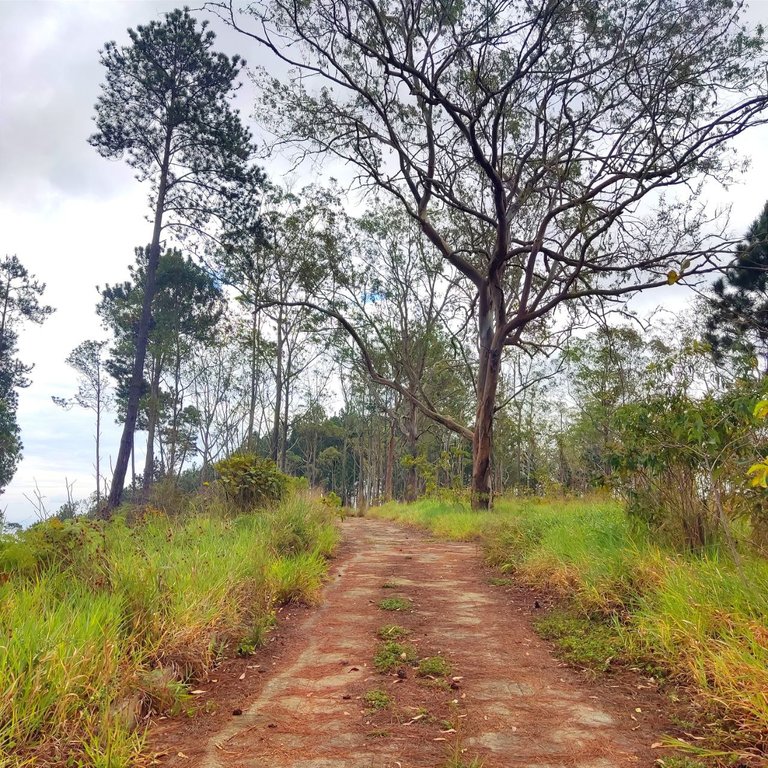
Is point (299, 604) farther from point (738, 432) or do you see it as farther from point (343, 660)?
point (738, 432)

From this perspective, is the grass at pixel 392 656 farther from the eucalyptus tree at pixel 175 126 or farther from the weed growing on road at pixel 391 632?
the eucalyptus tree at pixel 175 126

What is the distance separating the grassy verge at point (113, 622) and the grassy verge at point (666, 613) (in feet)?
7.82

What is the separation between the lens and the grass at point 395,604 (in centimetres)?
499

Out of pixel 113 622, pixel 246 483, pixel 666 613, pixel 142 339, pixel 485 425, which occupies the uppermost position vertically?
pixel 142 339

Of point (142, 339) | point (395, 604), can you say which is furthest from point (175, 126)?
point (395, 604)

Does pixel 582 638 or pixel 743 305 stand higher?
pixel 743 305

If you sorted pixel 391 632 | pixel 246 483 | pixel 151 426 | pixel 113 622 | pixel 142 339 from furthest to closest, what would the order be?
pixel 151 426
pixel 142 339
pixel 246 483
pixel 391 632
pixel 113 622

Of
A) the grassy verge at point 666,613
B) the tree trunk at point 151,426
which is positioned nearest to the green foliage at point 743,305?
the grassy verge at point 666,613

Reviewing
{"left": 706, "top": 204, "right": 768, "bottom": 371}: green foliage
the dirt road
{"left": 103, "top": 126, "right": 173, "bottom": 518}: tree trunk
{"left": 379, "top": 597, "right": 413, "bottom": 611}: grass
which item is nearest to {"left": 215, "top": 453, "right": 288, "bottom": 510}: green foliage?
{"left": 379, "top": 597, "right": 413, "bottom": 611}: grass

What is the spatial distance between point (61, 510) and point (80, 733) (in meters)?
3.22

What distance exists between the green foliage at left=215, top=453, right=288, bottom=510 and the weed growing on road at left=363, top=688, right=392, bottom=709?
561 centimetres

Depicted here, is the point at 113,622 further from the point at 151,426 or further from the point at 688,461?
the point at 151,426

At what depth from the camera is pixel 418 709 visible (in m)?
2.85

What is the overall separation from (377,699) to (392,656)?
0.72 meters
